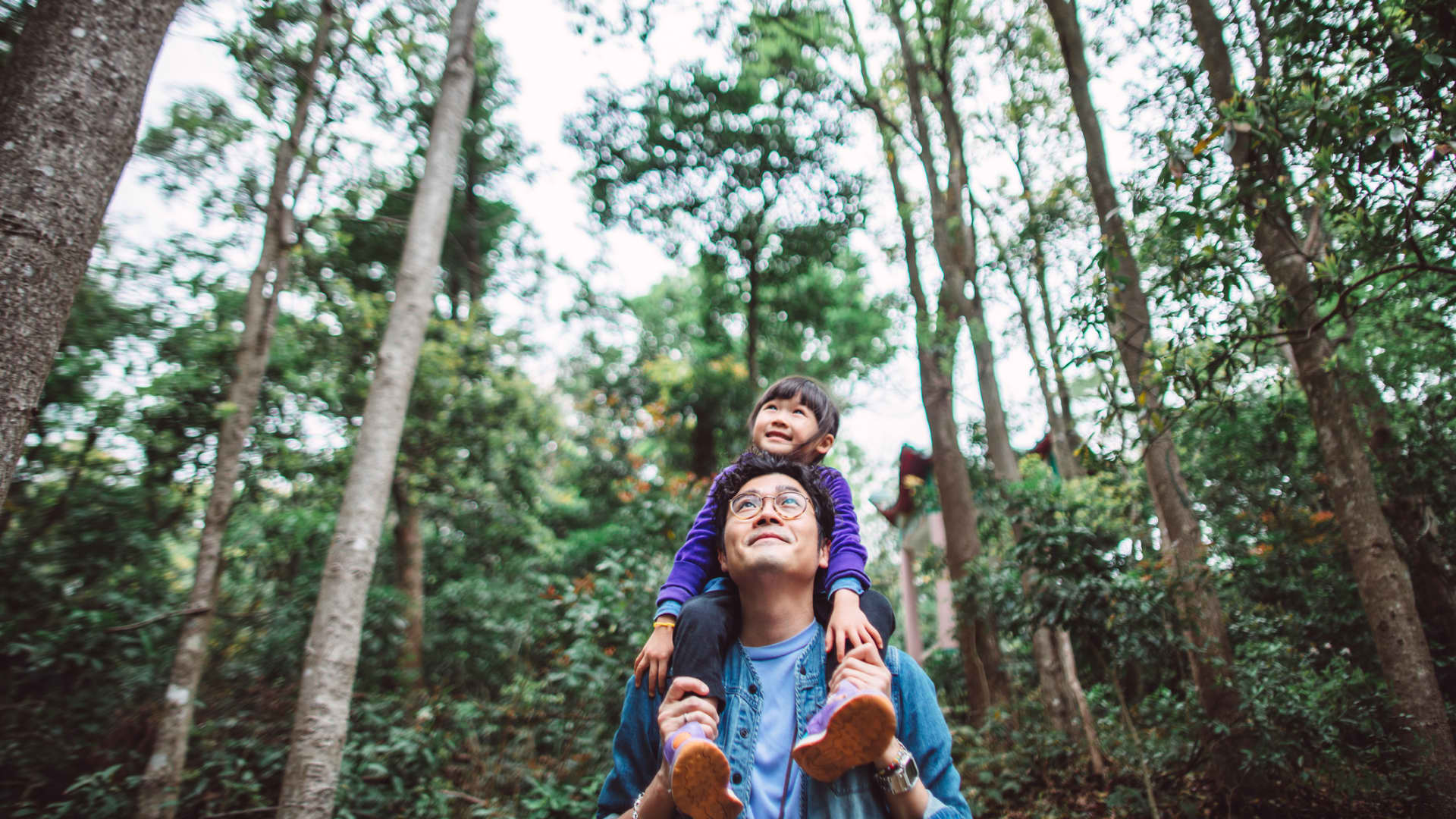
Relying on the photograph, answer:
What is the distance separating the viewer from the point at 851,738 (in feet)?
4.61

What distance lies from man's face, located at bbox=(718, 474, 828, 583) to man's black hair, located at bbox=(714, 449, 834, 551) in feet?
0.36

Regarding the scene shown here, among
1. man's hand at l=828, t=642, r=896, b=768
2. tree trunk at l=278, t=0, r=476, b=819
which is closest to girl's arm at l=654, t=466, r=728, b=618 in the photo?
man's hand at l=828, t=642, r=896, b=768

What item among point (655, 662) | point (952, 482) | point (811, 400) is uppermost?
point (952, 482)

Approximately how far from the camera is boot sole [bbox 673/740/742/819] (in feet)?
4.53

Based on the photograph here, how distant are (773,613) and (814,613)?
0.18m

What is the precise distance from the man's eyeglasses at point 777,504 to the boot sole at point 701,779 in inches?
24.4

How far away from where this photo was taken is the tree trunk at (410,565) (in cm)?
924

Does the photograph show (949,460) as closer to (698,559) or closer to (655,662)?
(698,559)

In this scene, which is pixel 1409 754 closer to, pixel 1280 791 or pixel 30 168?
pixel 1280 791

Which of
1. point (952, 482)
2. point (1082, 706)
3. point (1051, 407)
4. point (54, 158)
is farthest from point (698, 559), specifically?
point (1051, 407)

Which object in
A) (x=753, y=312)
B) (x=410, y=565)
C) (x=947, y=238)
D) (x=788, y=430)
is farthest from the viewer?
(x=753, y=312)

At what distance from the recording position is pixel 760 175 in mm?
13766

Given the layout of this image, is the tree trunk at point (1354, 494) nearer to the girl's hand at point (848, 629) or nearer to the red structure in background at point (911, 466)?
the girl's hand at point (848, 629)

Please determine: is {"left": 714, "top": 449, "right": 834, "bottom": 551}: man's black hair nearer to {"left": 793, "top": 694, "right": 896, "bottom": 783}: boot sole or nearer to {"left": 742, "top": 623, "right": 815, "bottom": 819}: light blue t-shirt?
{"left": 742, "top": 623, "right": 815, "bottom": 819}: light blue t-shirt
